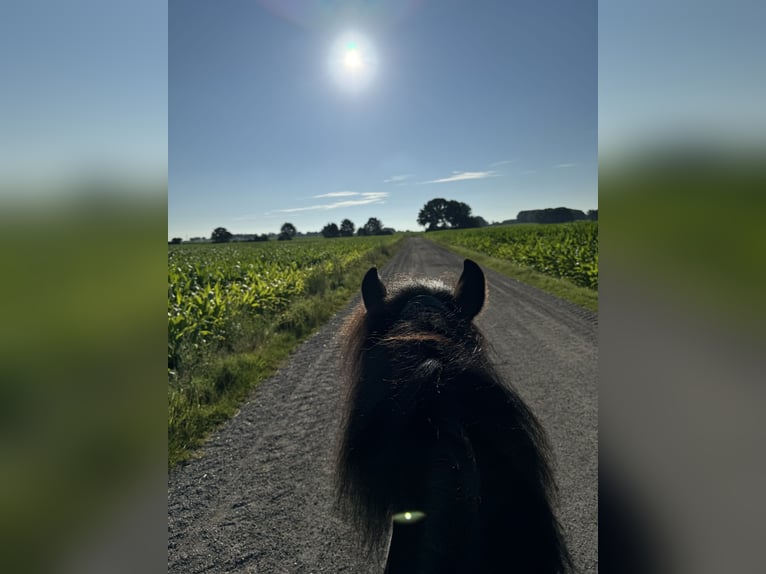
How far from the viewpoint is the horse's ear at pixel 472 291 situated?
4.42 ft

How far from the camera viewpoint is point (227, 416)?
4219mm

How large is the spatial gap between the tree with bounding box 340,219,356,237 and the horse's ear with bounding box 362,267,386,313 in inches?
2275

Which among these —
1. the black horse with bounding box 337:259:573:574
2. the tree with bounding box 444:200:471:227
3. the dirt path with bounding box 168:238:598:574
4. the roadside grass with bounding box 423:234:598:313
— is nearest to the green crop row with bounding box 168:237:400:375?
the dirt path with bounding box 168:238:598:574

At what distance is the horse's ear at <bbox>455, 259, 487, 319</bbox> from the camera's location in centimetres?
135

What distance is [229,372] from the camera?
515 centimetres

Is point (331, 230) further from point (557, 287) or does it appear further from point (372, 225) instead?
point (557, 287)

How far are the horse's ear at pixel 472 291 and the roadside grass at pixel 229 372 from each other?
3.17 metres

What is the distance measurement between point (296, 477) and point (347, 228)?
198 feet
